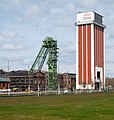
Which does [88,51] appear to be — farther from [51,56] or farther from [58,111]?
[58,111]

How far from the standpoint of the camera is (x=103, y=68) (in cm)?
17500

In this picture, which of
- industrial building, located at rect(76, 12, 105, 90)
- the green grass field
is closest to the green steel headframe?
industrial building, located at rect(76, 12, 105, 90)

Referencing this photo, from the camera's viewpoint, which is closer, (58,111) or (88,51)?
(58,111)

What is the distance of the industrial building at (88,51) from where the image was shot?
159 metres

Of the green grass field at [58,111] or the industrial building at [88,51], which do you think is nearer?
the green grass field at [58,111]

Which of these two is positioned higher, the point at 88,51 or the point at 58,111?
the point at 88,51

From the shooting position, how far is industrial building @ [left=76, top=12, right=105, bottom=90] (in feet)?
522

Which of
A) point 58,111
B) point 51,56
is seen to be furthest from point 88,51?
point 58,111

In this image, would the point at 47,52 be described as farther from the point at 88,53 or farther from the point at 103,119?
the point at 103,119

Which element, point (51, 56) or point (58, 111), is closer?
point (58, 111)

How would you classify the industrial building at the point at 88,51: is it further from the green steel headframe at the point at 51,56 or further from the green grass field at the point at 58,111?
the green grass field at the point at 58,111

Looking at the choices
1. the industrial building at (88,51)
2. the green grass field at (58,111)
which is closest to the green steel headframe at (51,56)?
the industrial building at (88,51)

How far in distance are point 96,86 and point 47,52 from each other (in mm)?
35383

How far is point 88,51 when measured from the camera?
160 meters
